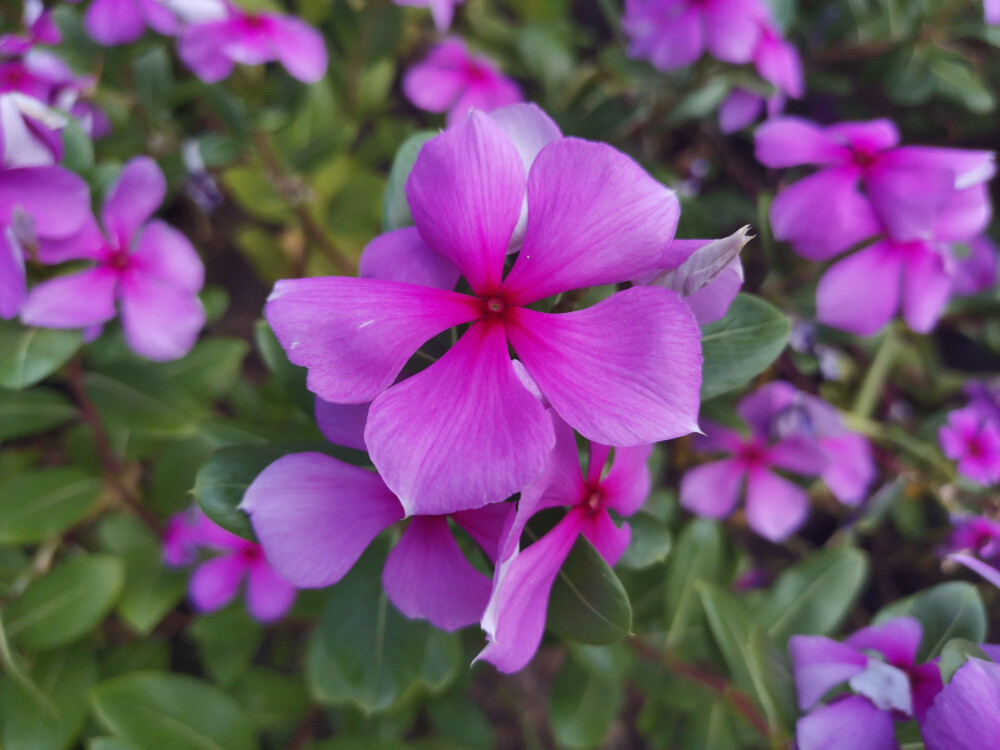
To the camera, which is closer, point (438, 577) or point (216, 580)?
point (438, 577)

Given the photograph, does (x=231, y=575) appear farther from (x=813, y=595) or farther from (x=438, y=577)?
(x=813, y=595)

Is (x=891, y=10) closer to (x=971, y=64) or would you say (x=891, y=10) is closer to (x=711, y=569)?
(x=971, y=64)

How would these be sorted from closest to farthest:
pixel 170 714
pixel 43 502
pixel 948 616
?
pixel 948 616 < pixel 170 714 < pixel 43 502

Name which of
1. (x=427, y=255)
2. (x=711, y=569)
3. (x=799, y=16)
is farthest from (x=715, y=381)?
(x=799, y=16)

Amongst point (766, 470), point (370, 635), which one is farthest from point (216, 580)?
point (766, 470)

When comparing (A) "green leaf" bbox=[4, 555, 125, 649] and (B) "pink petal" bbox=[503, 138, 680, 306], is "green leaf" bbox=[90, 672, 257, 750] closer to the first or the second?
(A) "green leaf" bbox=[4, 555, 125, 649]

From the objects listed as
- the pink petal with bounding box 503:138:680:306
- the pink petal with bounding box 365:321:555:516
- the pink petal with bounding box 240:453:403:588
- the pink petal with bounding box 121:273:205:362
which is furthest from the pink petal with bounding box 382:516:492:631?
the pink petal with bounding box 121:273:205:362

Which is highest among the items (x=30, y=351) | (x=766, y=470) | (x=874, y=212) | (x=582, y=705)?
(x=874, y=212)
